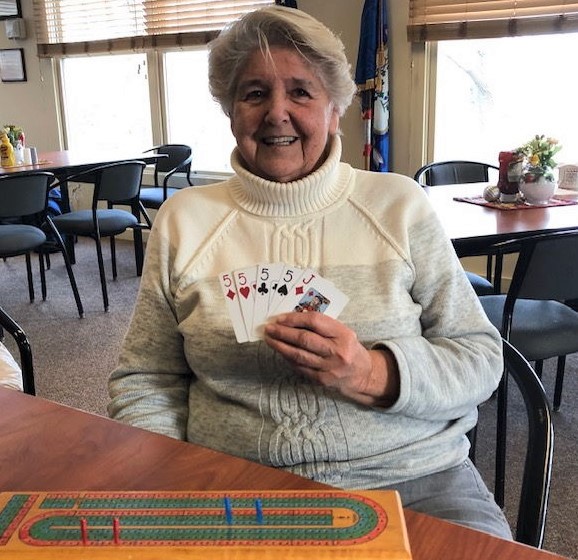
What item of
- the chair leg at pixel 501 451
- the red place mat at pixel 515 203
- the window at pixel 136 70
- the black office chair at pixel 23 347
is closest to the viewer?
the black office chair at pixel 23 347

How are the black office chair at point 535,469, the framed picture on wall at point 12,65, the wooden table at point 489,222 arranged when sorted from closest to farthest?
the black office chair at point 535,469 → the wooden table at point 489,222 → the framed picture on wall at point 12,65

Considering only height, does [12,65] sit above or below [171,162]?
above

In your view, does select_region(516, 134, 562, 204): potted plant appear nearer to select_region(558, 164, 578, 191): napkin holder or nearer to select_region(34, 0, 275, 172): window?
select_region(558, 164, 578, 191): napkin holder

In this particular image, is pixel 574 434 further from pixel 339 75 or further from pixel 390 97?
pixel 390 97

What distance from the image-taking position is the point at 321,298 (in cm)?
98

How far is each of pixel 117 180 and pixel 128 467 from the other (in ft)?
10.6

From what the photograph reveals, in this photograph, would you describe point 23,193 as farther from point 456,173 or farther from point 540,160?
point 540,160

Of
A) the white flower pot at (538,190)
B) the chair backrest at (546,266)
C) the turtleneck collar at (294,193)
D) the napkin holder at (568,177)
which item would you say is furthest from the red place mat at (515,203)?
the turtleneck collar at (294,193)

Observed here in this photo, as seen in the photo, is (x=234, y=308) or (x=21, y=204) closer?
(x=234, y=308)

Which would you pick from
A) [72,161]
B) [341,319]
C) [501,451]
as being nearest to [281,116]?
[341,319]

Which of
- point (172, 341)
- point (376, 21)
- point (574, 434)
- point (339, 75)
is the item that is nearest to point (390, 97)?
point (376, 21)

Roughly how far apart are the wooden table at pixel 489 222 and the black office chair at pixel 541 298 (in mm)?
84

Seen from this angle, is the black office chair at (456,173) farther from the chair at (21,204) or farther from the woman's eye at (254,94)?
the woman's eye at (254,94)

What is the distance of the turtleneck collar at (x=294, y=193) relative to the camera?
3.94ft
